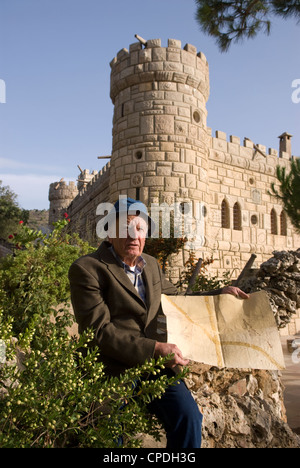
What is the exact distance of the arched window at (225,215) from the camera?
39.4 ft

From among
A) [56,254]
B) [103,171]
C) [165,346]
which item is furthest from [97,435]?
[103,171]

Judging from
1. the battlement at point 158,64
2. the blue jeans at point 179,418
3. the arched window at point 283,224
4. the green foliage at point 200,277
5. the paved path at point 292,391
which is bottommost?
the paved path at point 292,391

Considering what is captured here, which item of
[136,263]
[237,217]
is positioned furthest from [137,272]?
[237,217]

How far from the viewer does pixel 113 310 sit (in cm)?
193

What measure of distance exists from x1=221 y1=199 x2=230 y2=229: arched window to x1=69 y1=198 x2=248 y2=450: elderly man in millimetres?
10028

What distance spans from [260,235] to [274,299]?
8.19m

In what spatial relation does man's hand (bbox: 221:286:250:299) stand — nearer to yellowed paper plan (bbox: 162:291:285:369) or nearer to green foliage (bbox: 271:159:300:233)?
yellowed paper plan (bbox: 162:291:285:369)

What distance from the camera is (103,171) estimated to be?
13297 millimetres

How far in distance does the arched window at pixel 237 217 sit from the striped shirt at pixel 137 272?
34.5ft

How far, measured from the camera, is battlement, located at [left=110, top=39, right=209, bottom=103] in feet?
31.4

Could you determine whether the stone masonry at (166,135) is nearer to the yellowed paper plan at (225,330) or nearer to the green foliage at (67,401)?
the yellowed paper plan at (225,330)

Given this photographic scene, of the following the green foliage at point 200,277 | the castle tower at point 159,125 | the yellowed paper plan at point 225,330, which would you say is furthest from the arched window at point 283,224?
the yellowed paper plan at point 225,330

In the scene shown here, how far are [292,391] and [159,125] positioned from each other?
709cm
